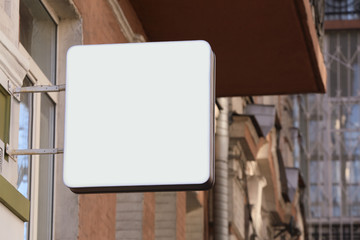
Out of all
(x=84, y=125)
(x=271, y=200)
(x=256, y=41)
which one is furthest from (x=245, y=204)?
(x=84, y=125)

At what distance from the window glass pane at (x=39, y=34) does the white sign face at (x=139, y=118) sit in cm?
375

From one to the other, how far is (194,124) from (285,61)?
9.60m

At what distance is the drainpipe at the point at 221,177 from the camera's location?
65.3 ft

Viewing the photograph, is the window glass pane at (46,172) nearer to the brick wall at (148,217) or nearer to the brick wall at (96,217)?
the brick wall at (96,217)

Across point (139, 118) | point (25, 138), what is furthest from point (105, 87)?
point (25, 138)

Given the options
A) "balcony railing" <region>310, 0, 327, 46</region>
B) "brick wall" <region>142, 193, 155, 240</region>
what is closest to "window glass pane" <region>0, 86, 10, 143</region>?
"brick wall" <region>142, 193, 155, 240</region>

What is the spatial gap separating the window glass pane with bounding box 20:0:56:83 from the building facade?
0.04 ft

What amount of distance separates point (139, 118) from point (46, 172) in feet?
14.2

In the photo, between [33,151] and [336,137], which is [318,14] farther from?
[336,137]

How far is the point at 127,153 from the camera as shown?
522cm

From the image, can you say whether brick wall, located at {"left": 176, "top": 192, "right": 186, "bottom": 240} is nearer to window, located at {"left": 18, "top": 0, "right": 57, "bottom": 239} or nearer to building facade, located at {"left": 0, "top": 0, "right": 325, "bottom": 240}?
building facade, located at {"left": 0, "top": 0, "right": 325, "bottom": 240}

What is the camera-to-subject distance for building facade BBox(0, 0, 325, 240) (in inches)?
248

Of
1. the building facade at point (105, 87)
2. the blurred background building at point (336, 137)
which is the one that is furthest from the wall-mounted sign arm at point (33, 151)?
the blurred background building at point (336, 137)

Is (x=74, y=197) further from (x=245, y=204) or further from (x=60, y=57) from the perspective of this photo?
(x=245, y=204)
